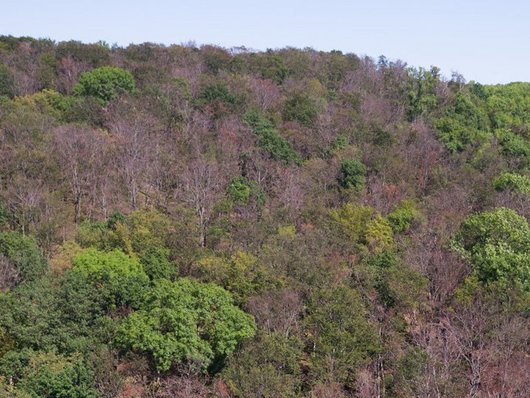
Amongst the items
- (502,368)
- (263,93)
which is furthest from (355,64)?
(502,368)

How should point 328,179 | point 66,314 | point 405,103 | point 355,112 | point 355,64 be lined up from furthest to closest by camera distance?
point 355,64 < point 405,103 < point 355,112 < point 328,179 < point 66,314

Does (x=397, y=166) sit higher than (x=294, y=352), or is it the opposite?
(x=397, y=166)

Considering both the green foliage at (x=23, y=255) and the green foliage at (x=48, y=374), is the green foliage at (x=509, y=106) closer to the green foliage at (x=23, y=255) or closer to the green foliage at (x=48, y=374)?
the green foliage at (x=23, y=255)

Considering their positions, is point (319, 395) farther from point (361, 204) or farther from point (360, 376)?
point (361, 204)

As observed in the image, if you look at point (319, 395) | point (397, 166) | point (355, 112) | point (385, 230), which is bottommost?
point (319, 395)

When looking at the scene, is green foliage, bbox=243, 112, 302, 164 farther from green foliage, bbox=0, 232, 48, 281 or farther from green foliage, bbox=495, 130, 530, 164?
green foliage, bbox=0, 232, 48, 281

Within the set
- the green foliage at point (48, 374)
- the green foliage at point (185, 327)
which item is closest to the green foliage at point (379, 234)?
the green foliage at point (185, 327)
